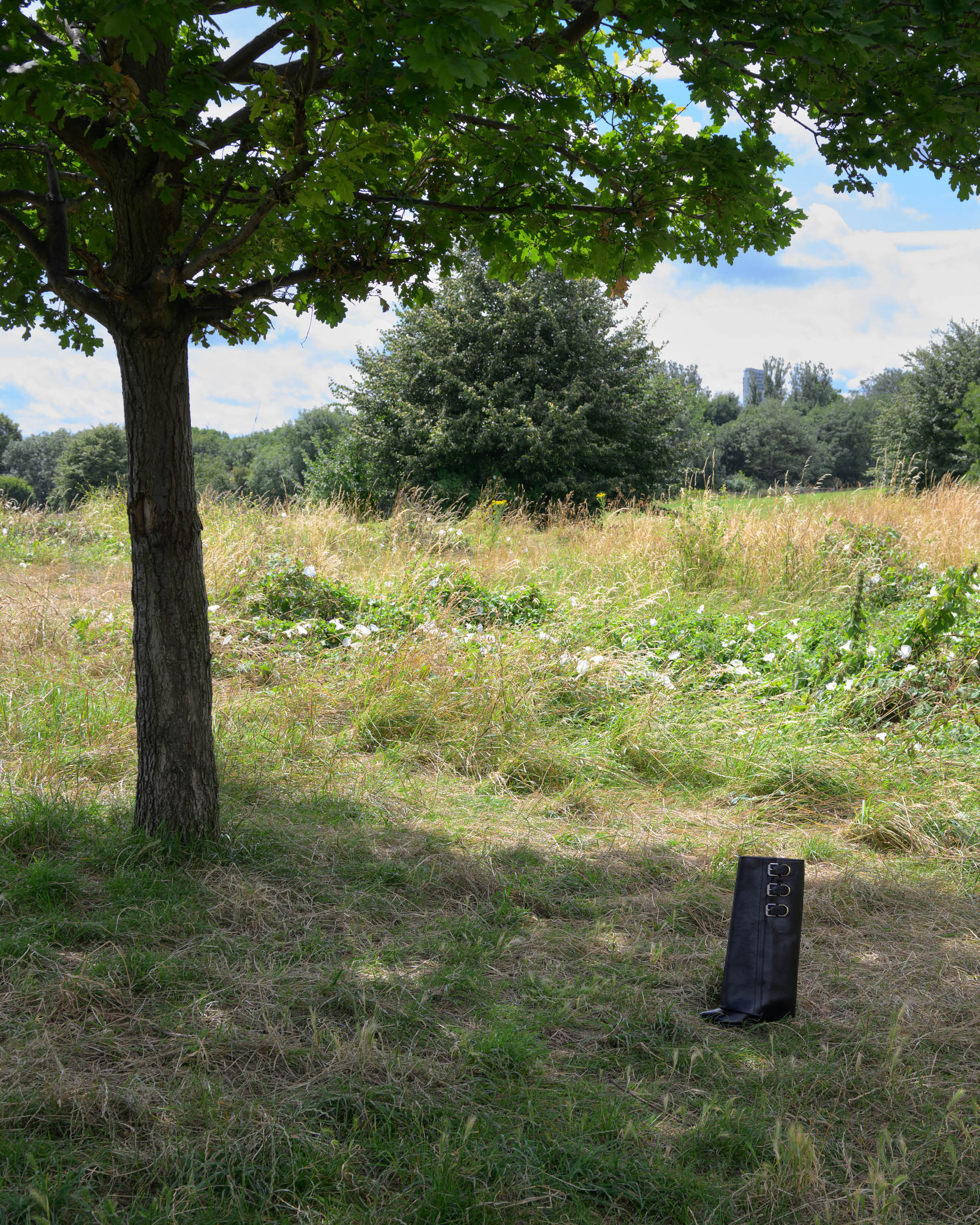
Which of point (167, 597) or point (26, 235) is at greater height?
point (26, 235)

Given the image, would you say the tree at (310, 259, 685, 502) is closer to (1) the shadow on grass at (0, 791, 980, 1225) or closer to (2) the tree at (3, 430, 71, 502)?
(1) the shadow on grass at (0, 791, 980, 1225)

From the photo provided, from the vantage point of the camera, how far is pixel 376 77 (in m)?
2.55

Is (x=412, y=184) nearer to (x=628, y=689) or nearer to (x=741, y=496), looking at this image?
(x=628, y=689)

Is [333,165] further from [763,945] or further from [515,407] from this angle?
[515,407]

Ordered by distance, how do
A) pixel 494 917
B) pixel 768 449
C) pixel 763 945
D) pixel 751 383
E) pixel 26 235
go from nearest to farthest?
pixel 763 945, pixel 26 235, pixel 494 917, pixel 768 449, pixel 751 383

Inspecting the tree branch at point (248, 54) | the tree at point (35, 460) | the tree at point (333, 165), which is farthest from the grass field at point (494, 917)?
the tree at point (35, 460)

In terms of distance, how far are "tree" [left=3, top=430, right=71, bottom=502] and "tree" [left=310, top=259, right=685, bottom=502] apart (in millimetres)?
47917

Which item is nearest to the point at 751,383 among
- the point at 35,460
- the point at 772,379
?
the point at 772,379

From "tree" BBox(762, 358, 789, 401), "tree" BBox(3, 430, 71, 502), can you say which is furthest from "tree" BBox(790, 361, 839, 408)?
"tree" BBox(3, 430, 71, 502)

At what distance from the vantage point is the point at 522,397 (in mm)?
17016

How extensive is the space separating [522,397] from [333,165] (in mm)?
14607

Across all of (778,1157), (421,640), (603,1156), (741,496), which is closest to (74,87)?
(603,1156)

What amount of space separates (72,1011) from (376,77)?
112 inches

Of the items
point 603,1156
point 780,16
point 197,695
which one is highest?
point 780,16
